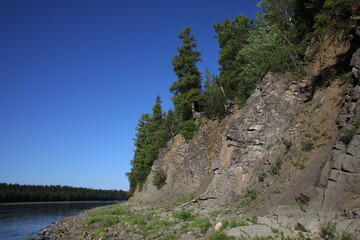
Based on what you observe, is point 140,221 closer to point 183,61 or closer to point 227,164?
point 227,164

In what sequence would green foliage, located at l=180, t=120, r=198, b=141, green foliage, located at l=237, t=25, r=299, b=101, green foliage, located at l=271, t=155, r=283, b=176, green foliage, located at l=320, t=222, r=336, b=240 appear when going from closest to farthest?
green foliage, located at l=320, t=222, r=336, b=240
green foliage, located at l=271, t=155, r=283, b=176
green foliage, located at l=237, t=25, r=299, b=101
green foliage, located at l=180, t=120, r=198, b=141

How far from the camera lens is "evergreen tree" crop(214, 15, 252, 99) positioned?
105 ft

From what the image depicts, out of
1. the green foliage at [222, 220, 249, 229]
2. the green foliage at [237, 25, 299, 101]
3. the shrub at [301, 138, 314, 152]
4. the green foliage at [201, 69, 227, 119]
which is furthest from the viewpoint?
the green foliage at [201, 69, 227, 119]

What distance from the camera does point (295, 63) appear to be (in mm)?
20375

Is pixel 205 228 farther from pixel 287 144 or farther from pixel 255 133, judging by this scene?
pixel 255 133

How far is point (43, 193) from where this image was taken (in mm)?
141125

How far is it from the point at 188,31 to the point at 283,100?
24133 millimetres

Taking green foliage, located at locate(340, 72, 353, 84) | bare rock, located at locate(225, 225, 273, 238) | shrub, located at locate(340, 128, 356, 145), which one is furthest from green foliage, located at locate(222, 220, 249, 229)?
green foliage, located at locate(340, 72, 353, 84)

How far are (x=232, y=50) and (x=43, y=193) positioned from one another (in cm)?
14885

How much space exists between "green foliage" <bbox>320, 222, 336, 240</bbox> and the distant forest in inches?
5553

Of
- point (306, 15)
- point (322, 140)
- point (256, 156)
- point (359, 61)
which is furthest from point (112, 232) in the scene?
point (306, 15)

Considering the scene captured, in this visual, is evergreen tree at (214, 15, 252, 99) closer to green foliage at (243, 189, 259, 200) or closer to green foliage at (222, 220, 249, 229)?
green foliage at (243, 189, 259, 200)

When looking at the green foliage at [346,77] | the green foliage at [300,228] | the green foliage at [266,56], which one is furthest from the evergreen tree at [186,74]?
the green foliage at [300,228]

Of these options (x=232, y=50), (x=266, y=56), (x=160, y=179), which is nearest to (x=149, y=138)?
(x=160, y=179)
